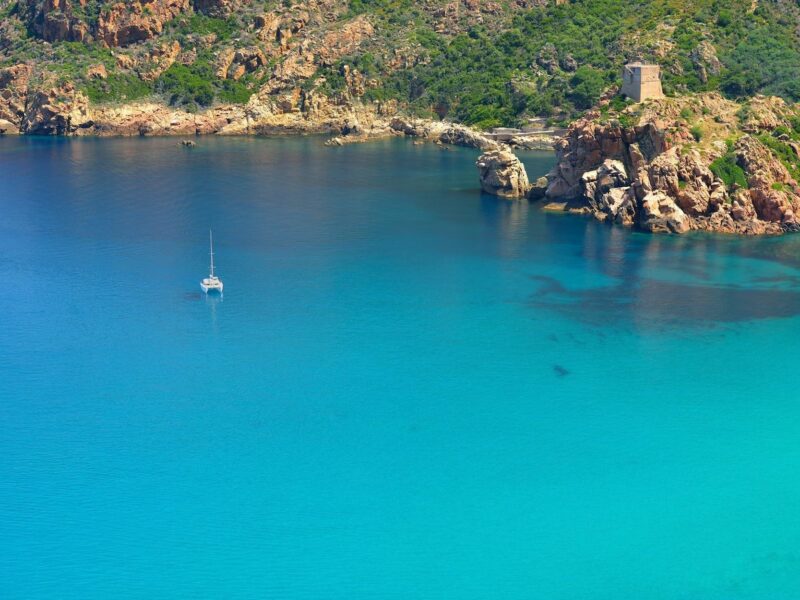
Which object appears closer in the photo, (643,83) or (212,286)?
(212,286)

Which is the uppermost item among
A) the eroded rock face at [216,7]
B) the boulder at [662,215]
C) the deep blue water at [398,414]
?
the eroded rock face at [216,7]

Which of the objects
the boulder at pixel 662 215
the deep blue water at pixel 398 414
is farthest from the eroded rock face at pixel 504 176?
the boulder at pixel 662 215

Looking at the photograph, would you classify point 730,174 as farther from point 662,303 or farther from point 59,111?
point 59,111

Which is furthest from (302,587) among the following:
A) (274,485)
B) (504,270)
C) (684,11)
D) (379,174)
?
(684,11)

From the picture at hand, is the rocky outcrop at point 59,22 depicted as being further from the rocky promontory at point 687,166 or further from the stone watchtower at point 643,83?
the stone watchtower at point 643,83

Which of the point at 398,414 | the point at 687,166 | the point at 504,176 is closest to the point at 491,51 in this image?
the point at 504,176

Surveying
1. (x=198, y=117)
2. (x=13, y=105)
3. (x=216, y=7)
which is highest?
(x=216, y=7)

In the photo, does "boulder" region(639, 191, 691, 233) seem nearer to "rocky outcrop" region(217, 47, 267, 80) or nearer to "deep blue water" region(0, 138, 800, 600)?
"deep blue water" region(0, 138, 800, 600)
